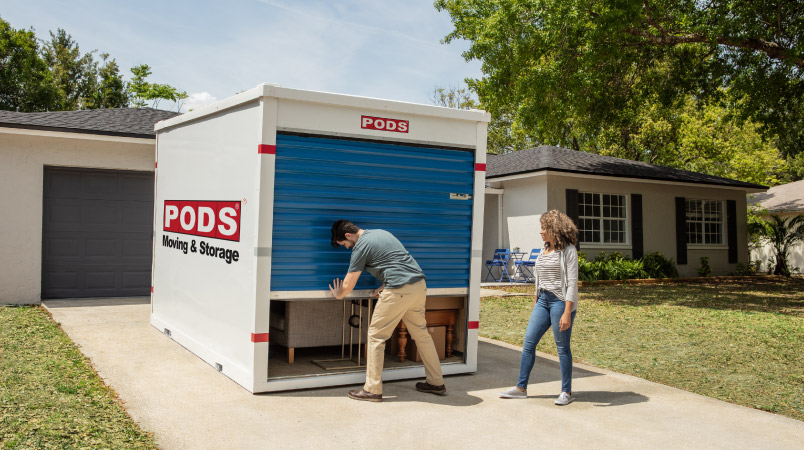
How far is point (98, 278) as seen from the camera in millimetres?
11781

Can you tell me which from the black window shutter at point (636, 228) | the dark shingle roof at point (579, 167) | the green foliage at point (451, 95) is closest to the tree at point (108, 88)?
the green foliage at point (451, 95)

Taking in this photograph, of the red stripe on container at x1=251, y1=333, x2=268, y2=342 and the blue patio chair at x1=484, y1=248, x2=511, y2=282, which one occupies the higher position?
the blue patio chair at x1=484, y1=248, x2=511, y2=282

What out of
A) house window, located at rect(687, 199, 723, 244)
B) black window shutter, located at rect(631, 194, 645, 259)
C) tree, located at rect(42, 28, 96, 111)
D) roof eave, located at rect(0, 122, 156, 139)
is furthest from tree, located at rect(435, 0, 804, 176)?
tree, located at rect(42, 28, 96, 111)

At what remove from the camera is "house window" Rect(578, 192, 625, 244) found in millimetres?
18844

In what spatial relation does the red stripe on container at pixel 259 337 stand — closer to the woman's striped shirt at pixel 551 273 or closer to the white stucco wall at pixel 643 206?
the woman's striped shirt at pixel 551 273

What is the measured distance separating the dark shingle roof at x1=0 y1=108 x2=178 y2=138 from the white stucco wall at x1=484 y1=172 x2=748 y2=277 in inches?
405

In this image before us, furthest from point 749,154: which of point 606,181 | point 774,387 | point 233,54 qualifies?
point 774,387

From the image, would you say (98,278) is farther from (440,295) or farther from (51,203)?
(440,295)

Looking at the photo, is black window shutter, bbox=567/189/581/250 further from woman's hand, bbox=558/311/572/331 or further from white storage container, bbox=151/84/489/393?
woman's hand, bbox=558/311/572/331

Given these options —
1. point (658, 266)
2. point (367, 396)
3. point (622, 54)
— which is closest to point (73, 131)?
point (367, 396)

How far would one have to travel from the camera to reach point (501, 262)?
18.5 m

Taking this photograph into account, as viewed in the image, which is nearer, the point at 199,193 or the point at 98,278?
the point at 199,193

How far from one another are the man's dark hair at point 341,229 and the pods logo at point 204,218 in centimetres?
97

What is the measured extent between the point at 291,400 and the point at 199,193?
285 centimetres
